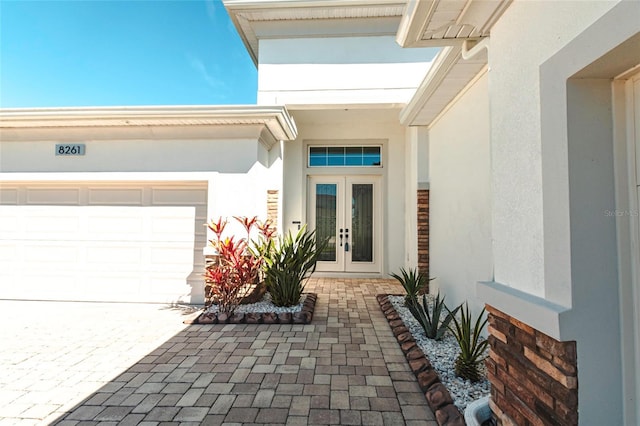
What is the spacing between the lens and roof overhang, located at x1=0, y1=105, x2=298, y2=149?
5281 mm

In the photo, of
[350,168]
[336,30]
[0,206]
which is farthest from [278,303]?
[336,30]

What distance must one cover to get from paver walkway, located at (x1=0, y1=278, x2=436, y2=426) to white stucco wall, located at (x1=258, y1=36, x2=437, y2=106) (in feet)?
16.1

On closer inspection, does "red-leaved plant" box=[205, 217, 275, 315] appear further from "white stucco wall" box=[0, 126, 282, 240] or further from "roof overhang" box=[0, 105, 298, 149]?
"roof overhang" box=[0, 105, 298, 149]

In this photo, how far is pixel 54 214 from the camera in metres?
5.84

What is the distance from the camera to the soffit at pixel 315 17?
22.7ft

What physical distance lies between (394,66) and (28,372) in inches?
303

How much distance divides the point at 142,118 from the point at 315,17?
14.4ft

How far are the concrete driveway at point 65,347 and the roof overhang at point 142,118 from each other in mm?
3027

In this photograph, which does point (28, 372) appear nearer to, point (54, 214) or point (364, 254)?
point (54, 214)

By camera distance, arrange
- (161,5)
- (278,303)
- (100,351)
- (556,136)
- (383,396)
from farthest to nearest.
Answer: (161,5) < (278,303) < (100,351) < (383,396) < (556,136)

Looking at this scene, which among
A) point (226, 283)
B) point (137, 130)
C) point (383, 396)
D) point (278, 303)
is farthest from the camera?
point (137, 130)

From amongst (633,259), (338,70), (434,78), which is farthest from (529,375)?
(338,70)

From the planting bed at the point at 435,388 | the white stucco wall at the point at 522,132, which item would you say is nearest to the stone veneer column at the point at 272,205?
the planting bed at the point at 435,388

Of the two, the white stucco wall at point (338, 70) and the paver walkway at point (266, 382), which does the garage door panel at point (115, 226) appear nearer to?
the paver walkway at point (266, 382)
